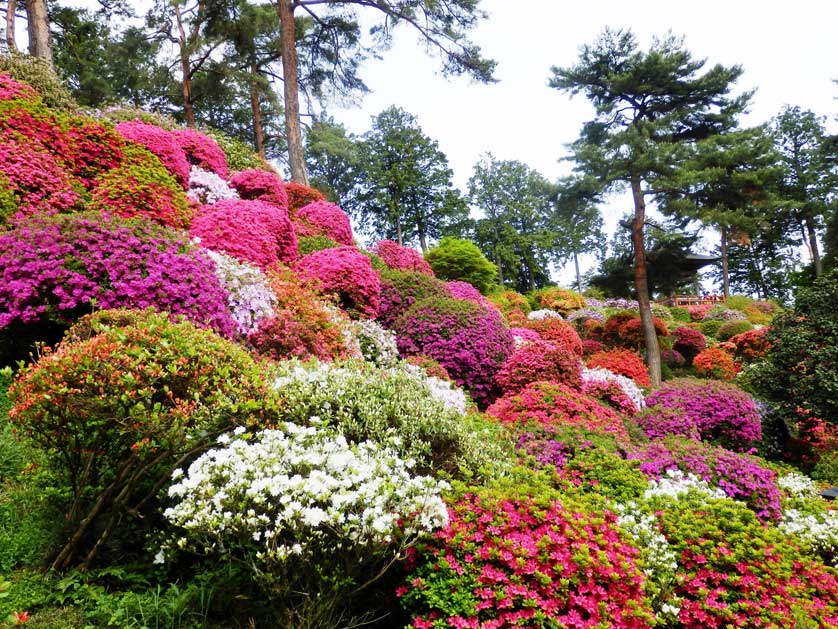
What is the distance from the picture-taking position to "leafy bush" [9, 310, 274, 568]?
2629 millimetres

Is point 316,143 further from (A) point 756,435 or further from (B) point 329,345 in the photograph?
(A) point 756,435

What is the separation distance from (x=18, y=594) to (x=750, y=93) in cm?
1990

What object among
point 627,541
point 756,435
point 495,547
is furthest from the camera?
point 756,435

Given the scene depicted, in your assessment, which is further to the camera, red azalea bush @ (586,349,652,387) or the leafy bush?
red azalea bush @ (586,349,652,387)

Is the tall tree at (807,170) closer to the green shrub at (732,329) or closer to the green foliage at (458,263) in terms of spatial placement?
the green shrub at (732,329)

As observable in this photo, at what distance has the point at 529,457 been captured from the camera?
14.9 ft

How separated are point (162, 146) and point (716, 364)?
17.3 meters

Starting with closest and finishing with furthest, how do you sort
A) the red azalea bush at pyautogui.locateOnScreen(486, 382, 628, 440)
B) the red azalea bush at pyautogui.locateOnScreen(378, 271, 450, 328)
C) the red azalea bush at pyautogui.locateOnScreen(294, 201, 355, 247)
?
1. the red azalea bush at pyautogui.locateOnScreen(486, 382, 628, 440)
2. the red azalea bush at pyautogui.locateOnScreen(378, 271, 450, 328)
3. the red azalea bush at pyautogui.locateOnScreen(294, 201, 355, 247)

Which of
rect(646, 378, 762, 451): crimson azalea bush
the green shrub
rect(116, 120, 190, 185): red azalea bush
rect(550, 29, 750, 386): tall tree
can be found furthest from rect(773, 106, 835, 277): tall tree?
rect(116, 120, 190, 185): red azalea bush

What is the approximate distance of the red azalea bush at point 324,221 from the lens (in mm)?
11829

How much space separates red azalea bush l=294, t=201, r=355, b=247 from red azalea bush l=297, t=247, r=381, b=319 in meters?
2.97

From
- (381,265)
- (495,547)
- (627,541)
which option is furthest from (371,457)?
(381,265)

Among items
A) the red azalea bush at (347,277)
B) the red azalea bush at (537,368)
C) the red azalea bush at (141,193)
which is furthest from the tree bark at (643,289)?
the red azalea bush at (141,193)

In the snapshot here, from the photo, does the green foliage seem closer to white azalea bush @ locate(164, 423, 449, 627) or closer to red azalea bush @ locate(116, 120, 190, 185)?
red azalea bush @ locate(116, 120, 190, 185)
